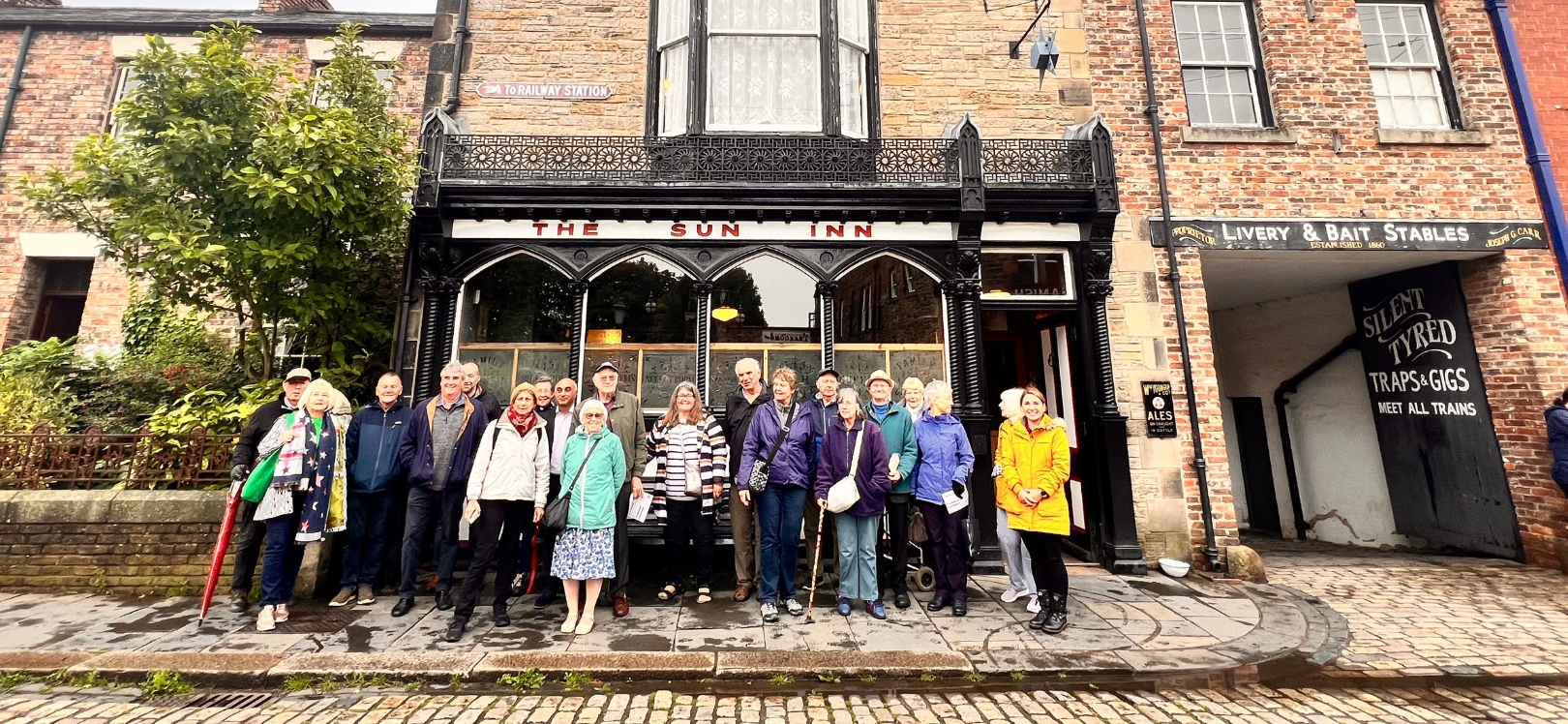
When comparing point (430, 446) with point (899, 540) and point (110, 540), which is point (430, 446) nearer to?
point (110, 540)

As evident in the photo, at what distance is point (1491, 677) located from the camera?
383cm

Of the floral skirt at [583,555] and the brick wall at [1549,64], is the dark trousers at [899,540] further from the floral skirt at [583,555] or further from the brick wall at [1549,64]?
the brick wall at [1549,64]

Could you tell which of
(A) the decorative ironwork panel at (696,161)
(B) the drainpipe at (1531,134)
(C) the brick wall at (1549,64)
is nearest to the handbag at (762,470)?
(A) the decorative ironwork panel at (696,161)

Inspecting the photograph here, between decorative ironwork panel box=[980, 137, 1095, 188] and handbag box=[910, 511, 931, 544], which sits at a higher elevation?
decorative ironwork panel box=[980, 137, 1095, 188]

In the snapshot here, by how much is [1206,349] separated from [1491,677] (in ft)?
12.9

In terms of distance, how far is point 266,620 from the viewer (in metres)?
4.35

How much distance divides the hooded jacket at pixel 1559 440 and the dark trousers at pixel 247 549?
13.4 metres

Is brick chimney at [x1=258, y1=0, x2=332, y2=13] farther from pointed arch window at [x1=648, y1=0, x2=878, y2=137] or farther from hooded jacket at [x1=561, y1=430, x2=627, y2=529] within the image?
hooded jacket at [x1=561, y1=430, x2=627, y2=529]

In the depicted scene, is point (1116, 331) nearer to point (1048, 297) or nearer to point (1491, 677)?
point (1048, 297)

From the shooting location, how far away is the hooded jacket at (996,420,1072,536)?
4480mm

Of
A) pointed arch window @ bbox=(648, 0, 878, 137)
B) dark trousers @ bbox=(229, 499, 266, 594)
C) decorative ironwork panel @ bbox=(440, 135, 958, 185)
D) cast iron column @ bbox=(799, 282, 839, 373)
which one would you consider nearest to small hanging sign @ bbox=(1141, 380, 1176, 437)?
decorative ironwork panel @ bbox=(440, 135, 958, 185)

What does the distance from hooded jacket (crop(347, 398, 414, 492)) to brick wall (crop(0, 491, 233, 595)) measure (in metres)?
1.47

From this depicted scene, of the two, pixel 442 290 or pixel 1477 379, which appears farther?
pixel 1477 379

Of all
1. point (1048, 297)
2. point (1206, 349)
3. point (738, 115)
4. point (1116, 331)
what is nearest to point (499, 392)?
point (738, 115)
